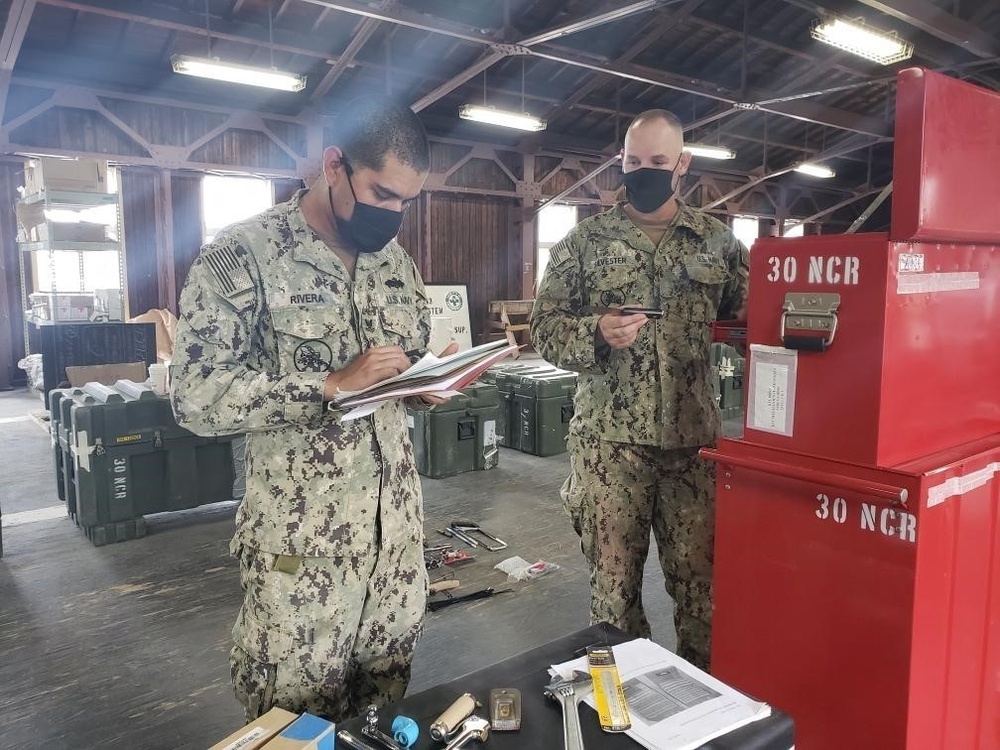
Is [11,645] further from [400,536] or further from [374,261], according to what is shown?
[374,261]

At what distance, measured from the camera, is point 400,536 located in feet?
5.01

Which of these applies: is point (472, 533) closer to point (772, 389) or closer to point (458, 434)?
point (458, 434)

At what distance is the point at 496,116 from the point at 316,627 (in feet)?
27.5

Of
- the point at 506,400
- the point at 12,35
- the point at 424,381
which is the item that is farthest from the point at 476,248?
the point at 424,381

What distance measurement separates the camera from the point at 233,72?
6992 mm

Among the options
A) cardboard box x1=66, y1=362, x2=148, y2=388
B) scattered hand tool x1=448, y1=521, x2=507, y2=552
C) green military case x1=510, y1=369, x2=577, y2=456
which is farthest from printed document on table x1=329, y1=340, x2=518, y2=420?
cardboard box x1=66, y1=362, x2=148, y2=388

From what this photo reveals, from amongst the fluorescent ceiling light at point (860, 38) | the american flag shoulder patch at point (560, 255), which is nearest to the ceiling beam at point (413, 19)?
the fluorescent ceiling light at point (860, 38)

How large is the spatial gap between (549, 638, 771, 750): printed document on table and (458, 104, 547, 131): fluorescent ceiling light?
27.0 ft

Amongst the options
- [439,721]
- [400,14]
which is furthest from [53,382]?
[439,721]

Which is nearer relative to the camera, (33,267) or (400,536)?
(400,536)

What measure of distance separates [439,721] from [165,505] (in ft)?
11.8

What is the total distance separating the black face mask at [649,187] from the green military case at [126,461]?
3.10 metres

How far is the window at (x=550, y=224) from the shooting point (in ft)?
44.2

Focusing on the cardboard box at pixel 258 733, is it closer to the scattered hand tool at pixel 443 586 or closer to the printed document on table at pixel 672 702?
the printed document on table at pixel 672 702
